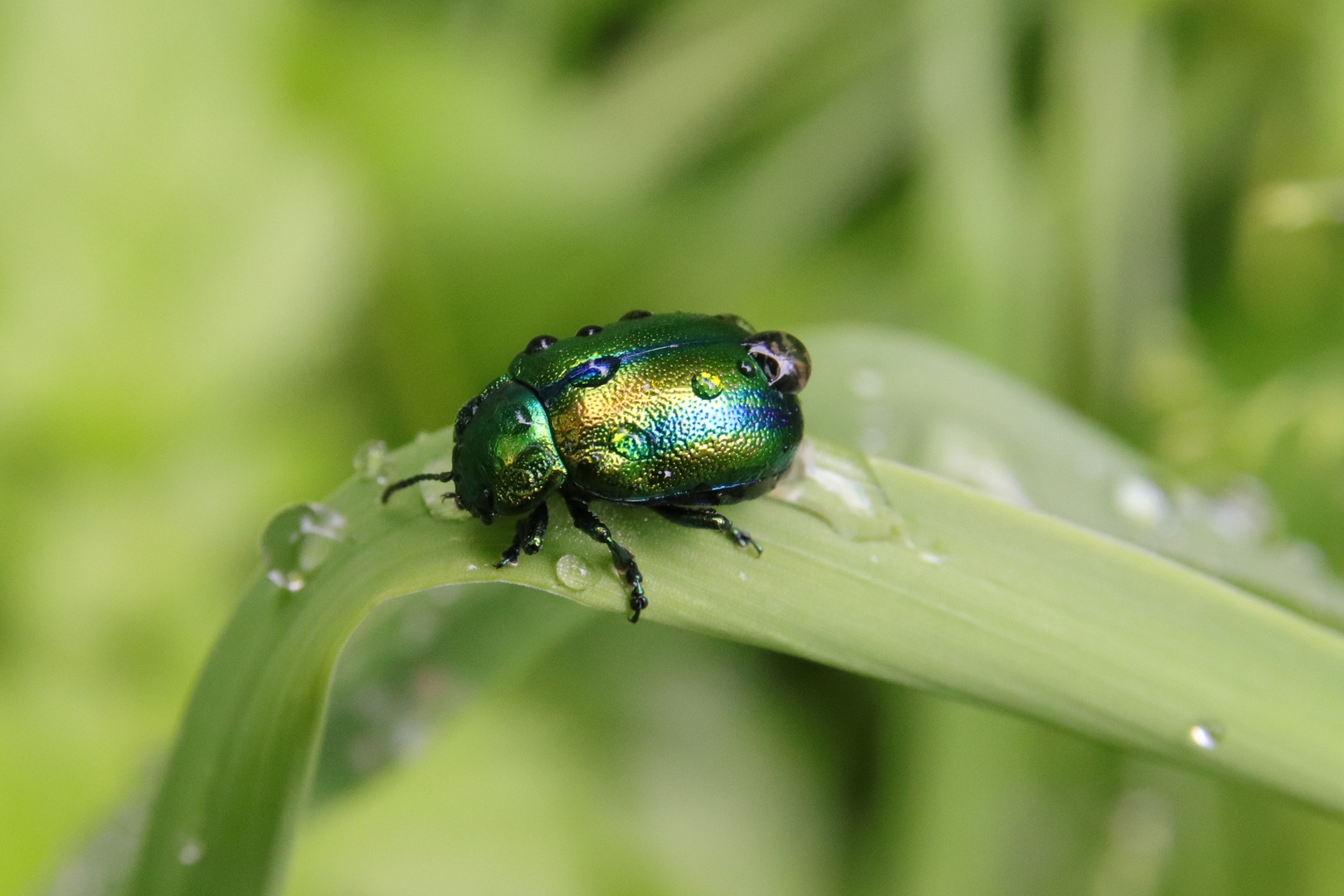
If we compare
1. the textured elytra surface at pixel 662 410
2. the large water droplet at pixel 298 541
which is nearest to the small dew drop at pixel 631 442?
the textured elytra surface at pixel 662 410

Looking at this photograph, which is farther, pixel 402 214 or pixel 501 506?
pixel 402 214

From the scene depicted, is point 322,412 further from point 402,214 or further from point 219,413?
point 402,214

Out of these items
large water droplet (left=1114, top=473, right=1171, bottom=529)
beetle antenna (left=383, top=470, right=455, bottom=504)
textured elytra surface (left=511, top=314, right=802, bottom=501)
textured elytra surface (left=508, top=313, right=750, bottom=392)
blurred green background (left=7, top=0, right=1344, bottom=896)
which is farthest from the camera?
blurred green background (left=7, top=0, right=1344, bottom=896)

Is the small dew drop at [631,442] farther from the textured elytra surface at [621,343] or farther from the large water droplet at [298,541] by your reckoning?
the large water droplet at [298,541]

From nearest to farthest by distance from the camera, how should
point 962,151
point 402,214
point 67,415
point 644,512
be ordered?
point 644,512 < point 67,415 < point 962,151 < point 402,214

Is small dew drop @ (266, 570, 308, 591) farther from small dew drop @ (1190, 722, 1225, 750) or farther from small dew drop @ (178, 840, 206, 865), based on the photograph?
small dew drop @ (1190, 722, 1225, 750)

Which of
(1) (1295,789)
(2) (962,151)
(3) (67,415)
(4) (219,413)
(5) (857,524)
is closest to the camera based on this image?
(1) (1295,789)

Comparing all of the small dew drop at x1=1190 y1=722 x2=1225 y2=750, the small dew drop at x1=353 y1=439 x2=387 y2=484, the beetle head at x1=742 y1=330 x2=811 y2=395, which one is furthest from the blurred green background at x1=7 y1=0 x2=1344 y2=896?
the small dew drop at x1=1190 y1=722 x2=1225 y2=750

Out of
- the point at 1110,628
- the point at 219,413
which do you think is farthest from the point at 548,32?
the point at 1110,628
